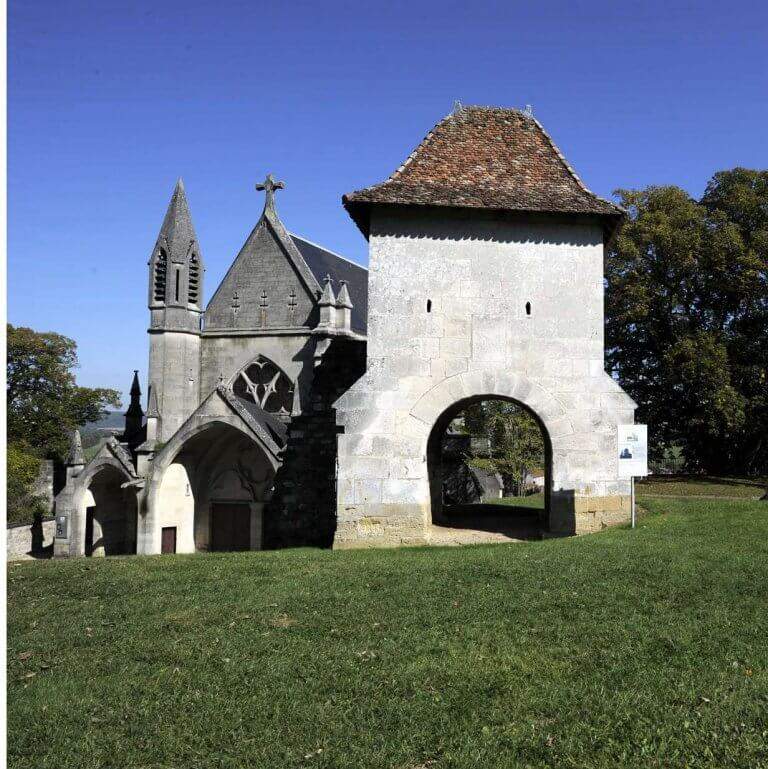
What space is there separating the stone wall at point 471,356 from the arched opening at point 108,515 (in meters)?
15.8

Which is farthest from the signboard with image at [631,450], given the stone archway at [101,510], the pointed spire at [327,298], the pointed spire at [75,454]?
the pointed spire at [75,454]

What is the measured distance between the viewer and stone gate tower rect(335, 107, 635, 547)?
42.8 ft

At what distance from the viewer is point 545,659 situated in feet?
20.0

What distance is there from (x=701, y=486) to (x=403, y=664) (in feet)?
77.9

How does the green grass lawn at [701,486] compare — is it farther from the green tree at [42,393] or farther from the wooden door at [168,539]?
the green tree at [42,393]

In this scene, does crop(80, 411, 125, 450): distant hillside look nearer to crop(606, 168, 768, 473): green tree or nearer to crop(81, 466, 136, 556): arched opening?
crop(81, 466, 136, 556): arched opening

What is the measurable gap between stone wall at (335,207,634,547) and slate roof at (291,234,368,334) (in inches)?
733

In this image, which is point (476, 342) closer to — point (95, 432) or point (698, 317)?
point (698, 317)

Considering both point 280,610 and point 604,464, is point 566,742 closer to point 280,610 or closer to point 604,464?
point 280,610

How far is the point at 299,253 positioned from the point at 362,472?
69.1 feet

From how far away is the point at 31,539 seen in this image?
28344 mm

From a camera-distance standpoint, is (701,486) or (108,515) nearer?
(701,486)

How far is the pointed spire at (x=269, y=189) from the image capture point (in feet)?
108

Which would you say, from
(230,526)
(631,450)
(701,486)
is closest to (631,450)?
(631,450)
